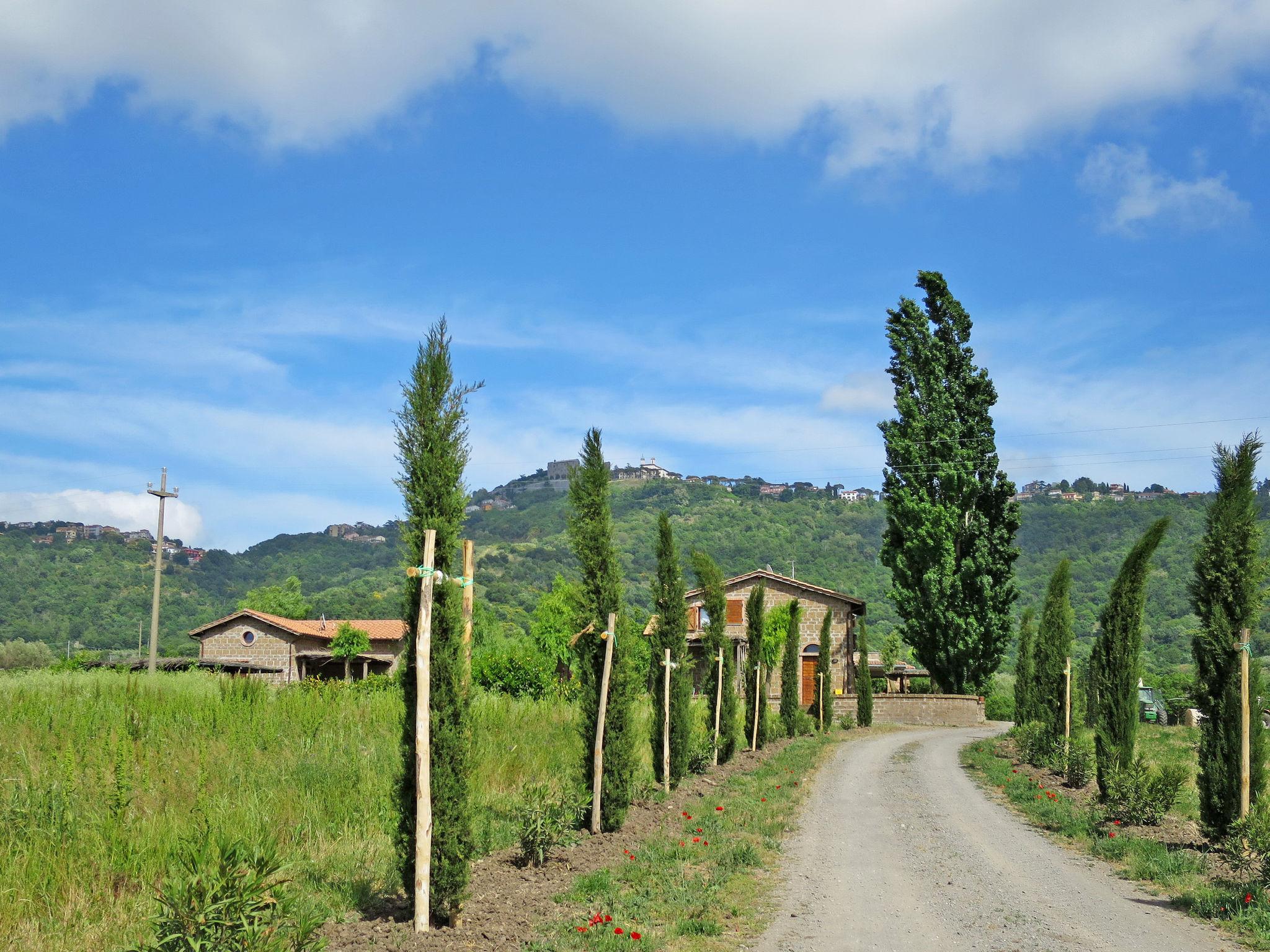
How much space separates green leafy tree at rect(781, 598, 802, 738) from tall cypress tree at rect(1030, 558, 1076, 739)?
646cm

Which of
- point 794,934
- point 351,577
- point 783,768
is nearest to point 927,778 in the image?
point 783,768

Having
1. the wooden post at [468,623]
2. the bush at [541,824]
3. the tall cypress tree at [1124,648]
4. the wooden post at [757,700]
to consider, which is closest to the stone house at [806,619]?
the wooden post at [757,700]

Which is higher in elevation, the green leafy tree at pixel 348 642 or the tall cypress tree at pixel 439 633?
the tall cypress tree at pixel 439 633

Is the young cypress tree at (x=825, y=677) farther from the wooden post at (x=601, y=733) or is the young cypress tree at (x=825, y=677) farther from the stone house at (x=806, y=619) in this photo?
the wooden post at (x=601, y=733)

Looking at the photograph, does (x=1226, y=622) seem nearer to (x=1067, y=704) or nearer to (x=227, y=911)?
(x=1067, y=704)

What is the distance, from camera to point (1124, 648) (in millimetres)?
15906

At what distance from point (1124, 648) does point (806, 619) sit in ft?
96.4

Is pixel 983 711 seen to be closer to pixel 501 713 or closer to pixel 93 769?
pixel 501 713

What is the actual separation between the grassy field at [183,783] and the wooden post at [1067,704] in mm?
8973

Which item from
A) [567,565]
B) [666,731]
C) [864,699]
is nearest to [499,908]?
[666,731]

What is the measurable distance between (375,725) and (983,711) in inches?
1088

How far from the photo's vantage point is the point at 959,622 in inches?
1385

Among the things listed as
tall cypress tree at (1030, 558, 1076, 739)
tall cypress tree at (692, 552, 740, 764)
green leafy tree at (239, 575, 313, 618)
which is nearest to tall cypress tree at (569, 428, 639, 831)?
tall cypress tree at (692, 552, 740, 764)

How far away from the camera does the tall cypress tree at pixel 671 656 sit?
15.0m
